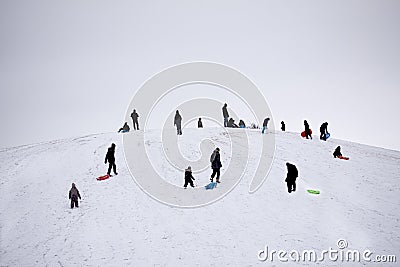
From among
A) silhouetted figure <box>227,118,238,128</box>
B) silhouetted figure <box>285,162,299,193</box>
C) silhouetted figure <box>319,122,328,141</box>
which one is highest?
silhouetted figure <box>227,118,238,128</box>

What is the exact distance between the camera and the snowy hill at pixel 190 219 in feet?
43.5

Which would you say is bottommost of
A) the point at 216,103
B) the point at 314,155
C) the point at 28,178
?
the point at 28,178

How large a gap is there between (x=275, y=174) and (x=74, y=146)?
19313mm

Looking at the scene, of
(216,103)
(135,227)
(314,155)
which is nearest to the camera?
(135,227)

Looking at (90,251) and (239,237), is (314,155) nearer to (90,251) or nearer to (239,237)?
(239,237)

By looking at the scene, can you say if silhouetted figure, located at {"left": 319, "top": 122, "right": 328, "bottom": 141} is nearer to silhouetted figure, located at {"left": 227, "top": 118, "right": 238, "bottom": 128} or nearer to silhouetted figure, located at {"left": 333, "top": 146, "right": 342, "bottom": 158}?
silhouetted figure, located at {"left": 333, "top": 146, "right": 342, "bottom": 158}

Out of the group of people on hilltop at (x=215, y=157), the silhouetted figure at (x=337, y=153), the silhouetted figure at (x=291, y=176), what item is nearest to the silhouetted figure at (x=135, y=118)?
the group of people on hilltop at (x=215, y=157)

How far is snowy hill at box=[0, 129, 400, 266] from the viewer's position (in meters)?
13.2

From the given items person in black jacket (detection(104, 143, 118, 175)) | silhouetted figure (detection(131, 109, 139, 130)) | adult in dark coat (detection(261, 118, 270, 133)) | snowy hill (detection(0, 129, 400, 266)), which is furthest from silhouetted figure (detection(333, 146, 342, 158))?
silhouetted figure (detection(131, 109, 139, 130))

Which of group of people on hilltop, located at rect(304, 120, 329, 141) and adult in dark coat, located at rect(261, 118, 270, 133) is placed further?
adult in dark coat, located at rect(261, 118, 270, 133)

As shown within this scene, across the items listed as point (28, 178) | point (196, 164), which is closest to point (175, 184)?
point (196, 164)

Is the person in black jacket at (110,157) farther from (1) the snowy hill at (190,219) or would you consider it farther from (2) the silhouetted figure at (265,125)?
(2) the silhouetted figure at (265,125)

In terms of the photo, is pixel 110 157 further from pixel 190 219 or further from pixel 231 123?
pixel 231 123

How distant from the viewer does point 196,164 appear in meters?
23.3
